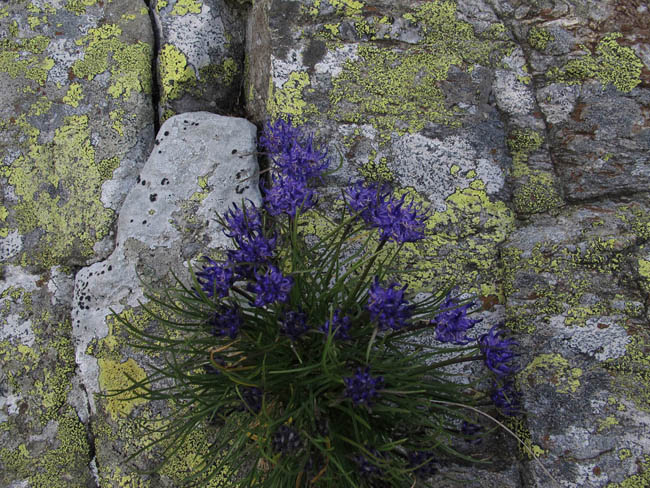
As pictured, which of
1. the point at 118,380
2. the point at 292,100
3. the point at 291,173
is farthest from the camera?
the point at 292,100

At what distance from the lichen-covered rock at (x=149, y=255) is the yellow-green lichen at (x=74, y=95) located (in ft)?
1.72

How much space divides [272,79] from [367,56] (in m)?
0.49

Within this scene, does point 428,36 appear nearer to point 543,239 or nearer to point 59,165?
point 543,239

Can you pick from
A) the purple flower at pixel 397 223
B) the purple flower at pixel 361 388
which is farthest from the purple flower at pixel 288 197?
the purple flower at pixel 361 388

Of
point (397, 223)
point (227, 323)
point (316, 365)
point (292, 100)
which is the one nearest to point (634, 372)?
point (397, 223)

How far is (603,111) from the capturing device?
8.88ft

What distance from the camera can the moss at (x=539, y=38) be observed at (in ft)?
9.48

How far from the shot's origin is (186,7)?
306cm

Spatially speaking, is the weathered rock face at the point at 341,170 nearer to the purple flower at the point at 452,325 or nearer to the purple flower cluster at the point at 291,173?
the purple flower cluster at the point at 291,173

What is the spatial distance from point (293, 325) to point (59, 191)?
165 cm

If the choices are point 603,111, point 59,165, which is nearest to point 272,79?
point 59,165

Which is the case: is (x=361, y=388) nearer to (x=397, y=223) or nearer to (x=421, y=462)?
(x=421, y=462)

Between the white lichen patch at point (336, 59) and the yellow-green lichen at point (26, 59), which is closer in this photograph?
the white lichen patch at point (336, 59)

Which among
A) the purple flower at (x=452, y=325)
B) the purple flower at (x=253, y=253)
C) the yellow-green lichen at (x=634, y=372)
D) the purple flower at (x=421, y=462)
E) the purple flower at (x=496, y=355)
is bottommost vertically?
the purple flower at (x=421, y=462)
